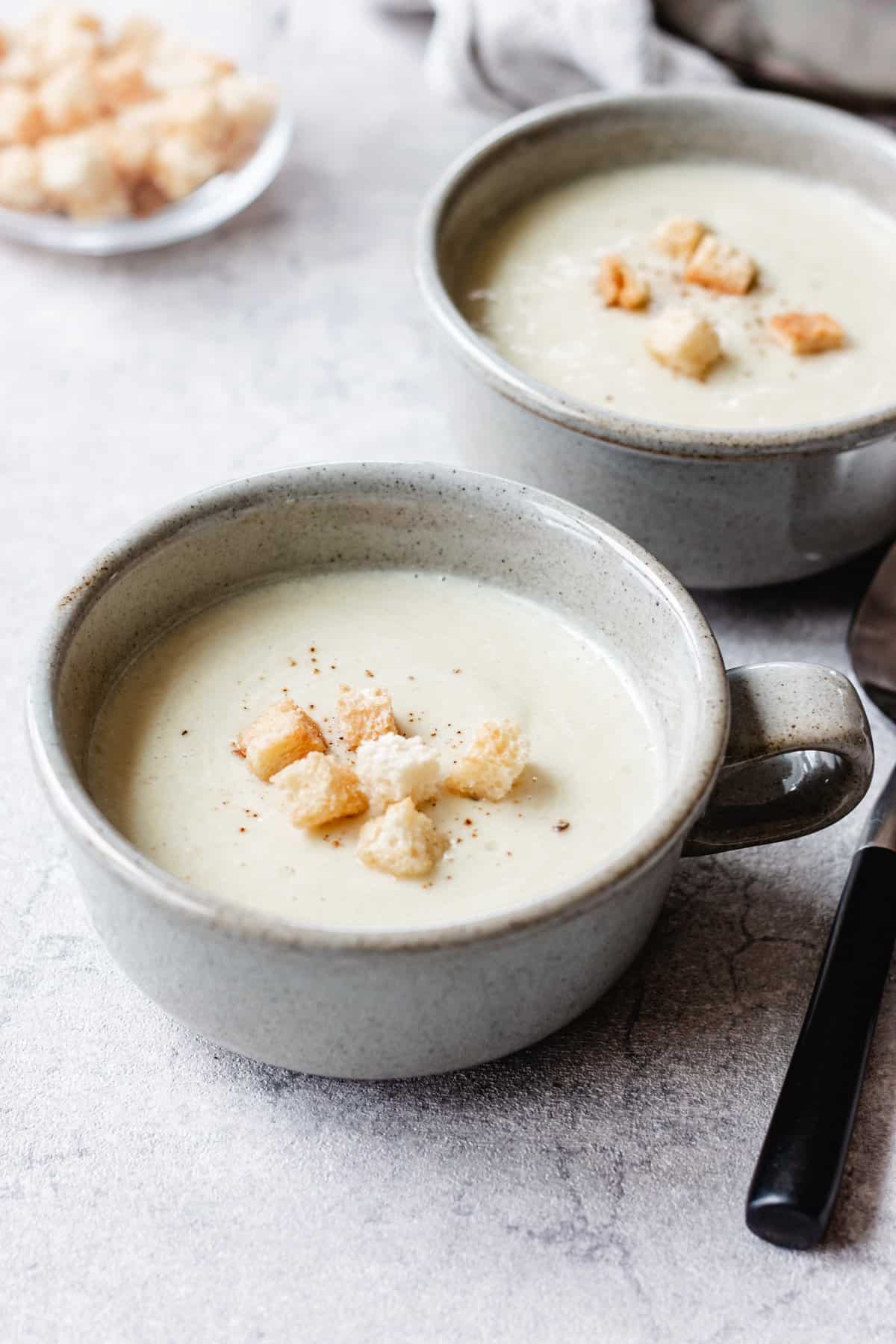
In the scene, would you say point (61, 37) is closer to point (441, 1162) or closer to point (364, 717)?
point (364, 717)

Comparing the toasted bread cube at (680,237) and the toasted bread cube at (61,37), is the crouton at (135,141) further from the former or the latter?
the toasted bread cube at (680,237)

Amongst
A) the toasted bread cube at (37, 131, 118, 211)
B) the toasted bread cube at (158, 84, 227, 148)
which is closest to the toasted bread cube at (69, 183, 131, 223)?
the toasted bread cube at (37, 131, 118, 211)

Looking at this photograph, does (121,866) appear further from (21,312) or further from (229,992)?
(21,312)

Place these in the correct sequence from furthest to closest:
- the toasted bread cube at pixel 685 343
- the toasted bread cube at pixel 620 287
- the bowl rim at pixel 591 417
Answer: the toasted bread cube at pixel 620 287 → the toasted bread cube at pixel 685 343 → the bowl rim at pixel 591 417

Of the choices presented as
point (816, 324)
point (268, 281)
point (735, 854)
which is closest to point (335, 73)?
point (268, 281)

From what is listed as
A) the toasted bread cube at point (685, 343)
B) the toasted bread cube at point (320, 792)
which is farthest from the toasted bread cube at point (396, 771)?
the toasted bread cube at point (685, 343)

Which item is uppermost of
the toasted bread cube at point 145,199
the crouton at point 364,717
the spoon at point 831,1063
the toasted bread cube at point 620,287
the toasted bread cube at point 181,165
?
the toasted bread cube at point 620,287
